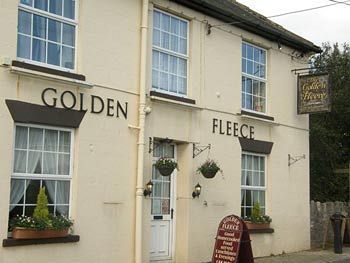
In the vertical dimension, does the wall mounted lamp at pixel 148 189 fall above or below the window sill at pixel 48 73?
below

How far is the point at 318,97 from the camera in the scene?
600 inches

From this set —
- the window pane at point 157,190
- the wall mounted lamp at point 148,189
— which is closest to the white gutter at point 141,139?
the wall mounted lamp at point 148,189

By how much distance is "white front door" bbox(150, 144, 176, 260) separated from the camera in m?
11.9

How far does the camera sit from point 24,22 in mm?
9562

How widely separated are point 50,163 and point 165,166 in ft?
8.16

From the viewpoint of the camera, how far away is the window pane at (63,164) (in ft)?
32.7

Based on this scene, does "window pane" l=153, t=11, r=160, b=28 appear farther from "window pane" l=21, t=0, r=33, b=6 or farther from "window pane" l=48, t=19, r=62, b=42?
"window pane" l=21, t=0, r=33, b=6

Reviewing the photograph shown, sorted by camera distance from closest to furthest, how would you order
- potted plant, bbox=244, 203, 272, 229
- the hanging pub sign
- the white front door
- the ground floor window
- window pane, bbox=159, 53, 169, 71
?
the white front door < window pane, bbox=159, 53, 169, 71 < potted plant, bbox=244, 203, 272, 229 < the ground floor window < the hanging pub sign

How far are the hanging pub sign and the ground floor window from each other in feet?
6.53

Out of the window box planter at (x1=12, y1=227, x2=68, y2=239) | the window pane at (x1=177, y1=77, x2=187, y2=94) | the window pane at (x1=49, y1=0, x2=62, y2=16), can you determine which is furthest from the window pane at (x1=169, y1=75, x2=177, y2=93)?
the window box planter at (x1=12, y1=227, x2=68, y2=239)

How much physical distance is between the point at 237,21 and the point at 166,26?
2.26 meters

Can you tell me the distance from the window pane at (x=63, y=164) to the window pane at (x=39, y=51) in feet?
5.67

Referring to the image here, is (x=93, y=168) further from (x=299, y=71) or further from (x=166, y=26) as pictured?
(x=299, y=71)

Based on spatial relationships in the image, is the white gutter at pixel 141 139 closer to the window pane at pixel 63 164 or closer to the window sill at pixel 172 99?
the window sill at pixel 172 99
